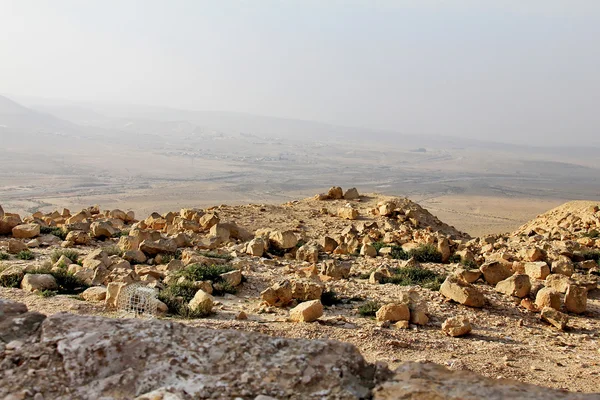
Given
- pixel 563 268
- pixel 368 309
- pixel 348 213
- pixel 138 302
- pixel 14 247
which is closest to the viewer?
pixel 138 302

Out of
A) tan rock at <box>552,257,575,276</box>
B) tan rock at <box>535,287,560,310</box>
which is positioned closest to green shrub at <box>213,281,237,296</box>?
tan rock at <box>535,287,560,310</box>

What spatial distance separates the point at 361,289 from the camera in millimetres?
8266

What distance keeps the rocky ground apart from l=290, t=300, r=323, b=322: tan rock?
0.06 ft

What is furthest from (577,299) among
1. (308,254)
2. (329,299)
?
(308,254)

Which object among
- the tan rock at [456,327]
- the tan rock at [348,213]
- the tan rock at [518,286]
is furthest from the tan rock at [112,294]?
the tan rock at [348,213]

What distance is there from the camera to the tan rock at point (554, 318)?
22.8ft

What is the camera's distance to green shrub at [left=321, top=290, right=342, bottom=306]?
7.46 m

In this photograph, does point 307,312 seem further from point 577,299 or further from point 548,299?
point 577,299

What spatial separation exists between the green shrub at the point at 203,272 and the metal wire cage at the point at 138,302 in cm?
140

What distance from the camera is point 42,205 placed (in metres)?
36.4

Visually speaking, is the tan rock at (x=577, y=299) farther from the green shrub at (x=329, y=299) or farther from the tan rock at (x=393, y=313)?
the green shrub at (x=329, y=299)

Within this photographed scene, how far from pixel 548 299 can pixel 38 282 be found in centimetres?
730

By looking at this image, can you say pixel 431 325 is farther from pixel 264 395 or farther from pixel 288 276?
pixel 264 395

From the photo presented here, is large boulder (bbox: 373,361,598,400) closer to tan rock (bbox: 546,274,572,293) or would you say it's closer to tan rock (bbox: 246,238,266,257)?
tan rock (bbox: 546,274,572,293)
